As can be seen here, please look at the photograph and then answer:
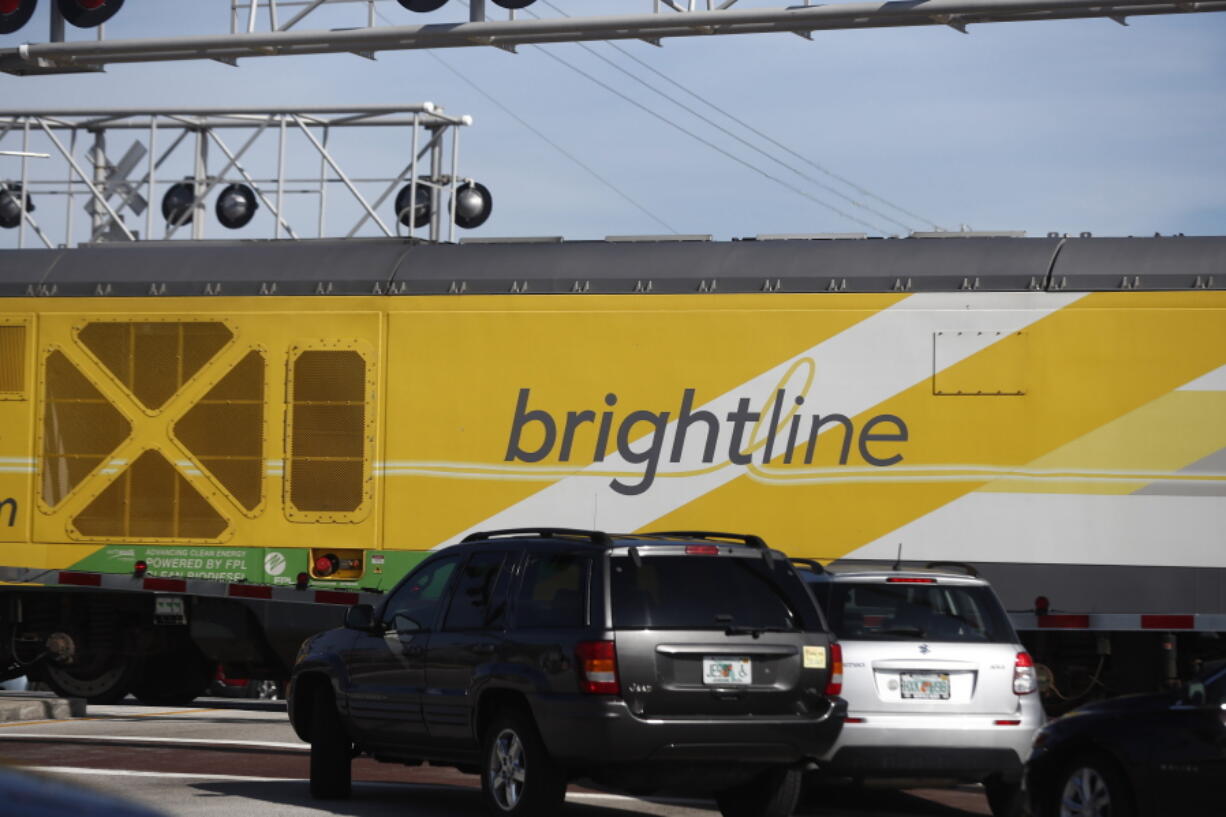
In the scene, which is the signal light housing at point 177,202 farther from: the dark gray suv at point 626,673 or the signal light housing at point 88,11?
the dark gray suv at point 626,673

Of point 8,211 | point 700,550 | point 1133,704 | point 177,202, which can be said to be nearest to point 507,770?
point 700,550

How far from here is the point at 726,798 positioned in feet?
37.1

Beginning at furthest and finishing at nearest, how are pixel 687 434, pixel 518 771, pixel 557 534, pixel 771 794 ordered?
pixel 687 434, pixel 557 534, pixel 771 794, pixel 518 771

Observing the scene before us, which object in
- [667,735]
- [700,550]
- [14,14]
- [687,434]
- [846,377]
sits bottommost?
[667,735]

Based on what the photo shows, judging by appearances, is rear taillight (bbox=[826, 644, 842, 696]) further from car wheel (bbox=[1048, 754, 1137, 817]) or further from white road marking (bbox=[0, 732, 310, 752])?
white road marking (bbox=[0, 732, 310, 752])

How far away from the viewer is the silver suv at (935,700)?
36.4ft

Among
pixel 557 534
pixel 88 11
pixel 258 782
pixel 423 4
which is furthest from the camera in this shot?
pixel 88 11

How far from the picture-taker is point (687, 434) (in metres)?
16.4

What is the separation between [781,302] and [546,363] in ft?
7.18

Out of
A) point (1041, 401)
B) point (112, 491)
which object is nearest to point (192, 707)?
point (112, 491)

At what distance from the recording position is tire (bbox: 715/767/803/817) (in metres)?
11.0

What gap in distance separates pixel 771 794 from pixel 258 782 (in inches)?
161

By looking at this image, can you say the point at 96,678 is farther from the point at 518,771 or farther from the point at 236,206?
the point at 518,771

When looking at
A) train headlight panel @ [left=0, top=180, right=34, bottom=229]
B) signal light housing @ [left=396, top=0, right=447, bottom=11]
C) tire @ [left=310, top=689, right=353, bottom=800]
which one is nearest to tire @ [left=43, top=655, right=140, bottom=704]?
tire @ [left=310, top=689, right=353, bottom=800]
